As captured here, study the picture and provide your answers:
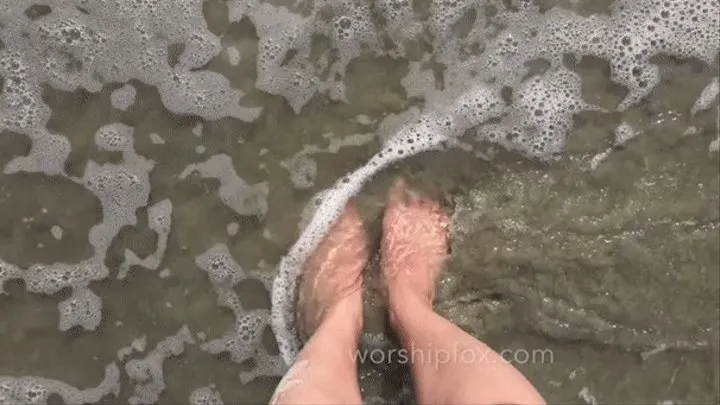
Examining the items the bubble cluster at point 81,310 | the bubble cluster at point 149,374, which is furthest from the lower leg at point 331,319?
the bubble cluster at point 81,310

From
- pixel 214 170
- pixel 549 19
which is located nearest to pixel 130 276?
pixel 214 170

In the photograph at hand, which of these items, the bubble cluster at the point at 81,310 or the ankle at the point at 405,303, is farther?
the bubble cluster at the point at 81,310

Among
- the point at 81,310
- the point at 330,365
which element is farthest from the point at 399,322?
the point at 81,310

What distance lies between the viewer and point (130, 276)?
1.28 meters

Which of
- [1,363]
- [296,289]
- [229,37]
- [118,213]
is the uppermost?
[229,37]

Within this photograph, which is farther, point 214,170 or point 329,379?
point 214,170

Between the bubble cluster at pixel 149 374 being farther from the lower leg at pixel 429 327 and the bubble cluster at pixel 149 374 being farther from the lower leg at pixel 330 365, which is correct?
the lower leg at pixel 429 327

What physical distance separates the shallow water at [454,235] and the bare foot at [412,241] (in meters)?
0.03

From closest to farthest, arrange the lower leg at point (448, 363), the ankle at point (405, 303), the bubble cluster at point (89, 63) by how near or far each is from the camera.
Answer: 1. the lower leg at point (448, 363)
2. the ankle at point (405, 303)
3. the bubble cluster at point (89, 63)

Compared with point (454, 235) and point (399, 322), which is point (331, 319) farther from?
point (454, 235)

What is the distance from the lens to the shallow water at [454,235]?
4.08 ft

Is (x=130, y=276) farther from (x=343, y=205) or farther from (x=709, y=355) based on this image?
(x=709, y=355)

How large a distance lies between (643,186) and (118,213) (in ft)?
2.93

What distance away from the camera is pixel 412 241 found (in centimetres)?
124
